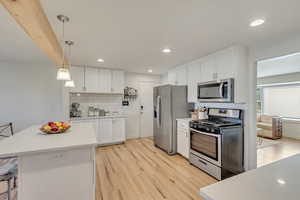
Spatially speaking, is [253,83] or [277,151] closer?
[253,83]

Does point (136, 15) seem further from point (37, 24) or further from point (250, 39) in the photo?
point (250, 39)

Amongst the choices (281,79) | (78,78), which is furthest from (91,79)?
(281,79)

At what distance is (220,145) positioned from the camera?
91.4 inches

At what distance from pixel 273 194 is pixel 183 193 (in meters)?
1.68

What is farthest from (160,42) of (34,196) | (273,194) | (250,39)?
(34,196)

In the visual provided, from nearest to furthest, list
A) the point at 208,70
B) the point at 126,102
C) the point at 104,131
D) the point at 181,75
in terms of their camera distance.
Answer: the point at 208,70
the point at 181,75
the point at 104,131
the point at 126,102

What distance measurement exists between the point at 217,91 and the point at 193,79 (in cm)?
82

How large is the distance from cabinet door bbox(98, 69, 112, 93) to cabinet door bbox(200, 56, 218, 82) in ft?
9.00

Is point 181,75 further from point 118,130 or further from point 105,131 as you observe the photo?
point 105,131

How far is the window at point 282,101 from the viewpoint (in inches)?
203

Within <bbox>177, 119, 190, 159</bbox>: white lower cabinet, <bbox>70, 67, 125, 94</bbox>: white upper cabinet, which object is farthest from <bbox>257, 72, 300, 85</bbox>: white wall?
<bbox>70, 67, 125, 94</bbox>: white upper cabinet

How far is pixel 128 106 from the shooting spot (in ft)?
16.3

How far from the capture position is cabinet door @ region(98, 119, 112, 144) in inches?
159

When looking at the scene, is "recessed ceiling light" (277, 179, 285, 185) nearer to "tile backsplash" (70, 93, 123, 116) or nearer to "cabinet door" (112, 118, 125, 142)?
"cabinet door" (112, 118, 125, 142)
